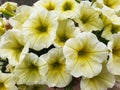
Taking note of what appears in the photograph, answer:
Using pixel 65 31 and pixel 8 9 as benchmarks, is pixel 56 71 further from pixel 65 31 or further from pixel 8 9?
pixel 8 9

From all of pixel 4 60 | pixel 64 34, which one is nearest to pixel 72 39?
pixel 64 34

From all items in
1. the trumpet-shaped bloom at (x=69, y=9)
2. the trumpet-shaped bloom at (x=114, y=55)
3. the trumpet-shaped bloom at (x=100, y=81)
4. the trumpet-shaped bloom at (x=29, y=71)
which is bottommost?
the trumpet-shaped bloom at (x=100, y=81)

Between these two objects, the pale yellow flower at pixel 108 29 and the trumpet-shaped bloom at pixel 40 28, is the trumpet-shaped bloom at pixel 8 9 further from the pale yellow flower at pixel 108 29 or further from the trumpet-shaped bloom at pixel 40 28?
the pale yellow flower at pixel 108 29

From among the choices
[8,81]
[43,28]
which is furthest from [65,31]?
[8,81]

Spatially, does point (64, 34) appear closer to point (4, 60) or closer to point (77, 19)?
point (77, 19)

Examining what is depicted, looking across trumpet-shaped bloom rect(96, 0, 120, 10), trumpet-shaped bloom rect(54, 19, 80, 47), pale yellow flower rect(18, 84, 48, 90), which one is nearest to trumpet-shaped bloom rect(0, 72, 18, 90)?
pale yellow flower rect(18, 84, 48, 90)

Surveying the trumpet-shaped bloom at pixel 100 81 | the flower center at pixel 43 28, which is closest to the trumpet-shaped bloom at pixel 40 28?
the flower center at pixel 43 28
